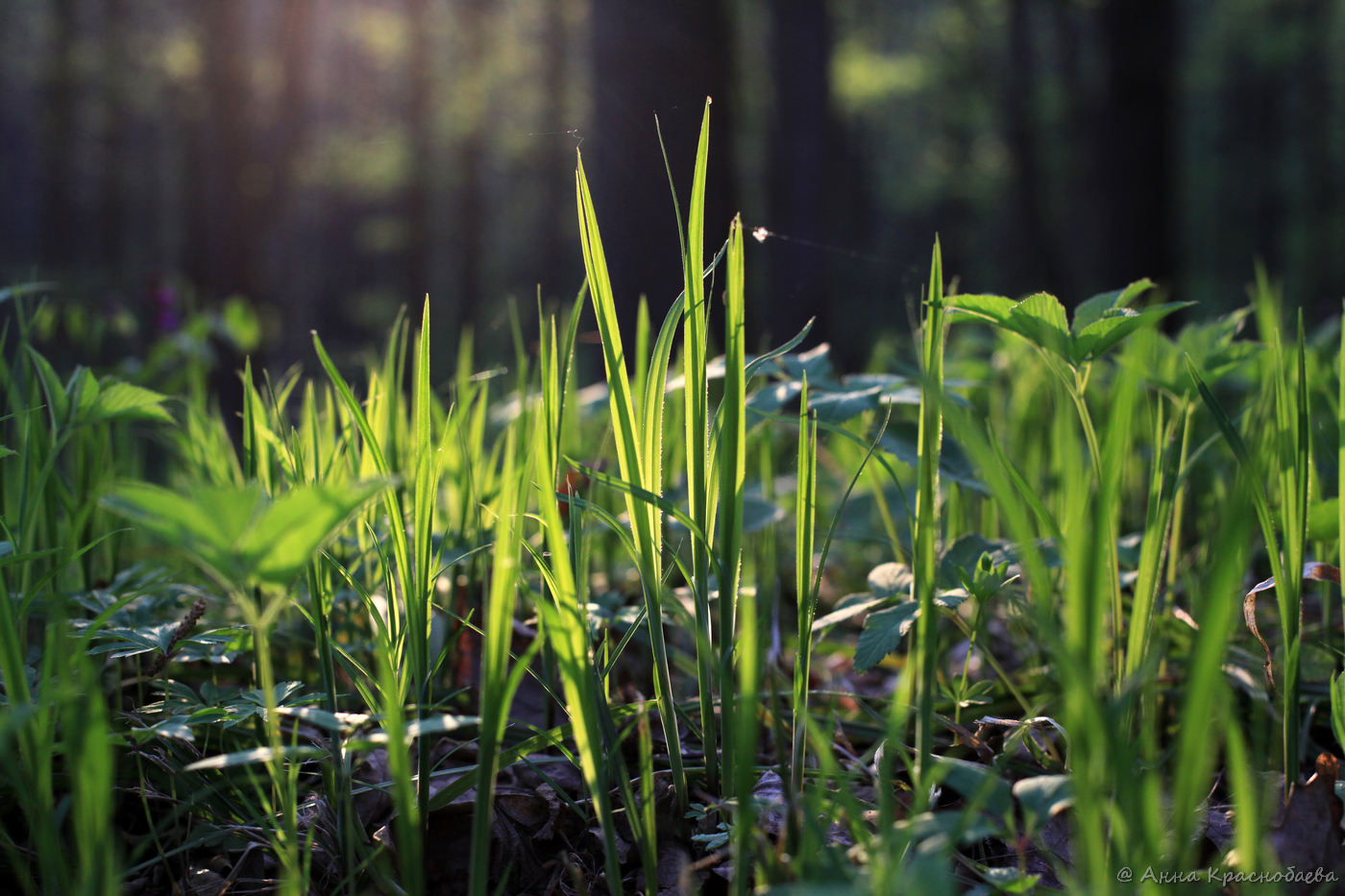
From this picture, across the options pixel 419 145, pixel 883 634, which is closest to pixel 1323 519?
pixel 883 634

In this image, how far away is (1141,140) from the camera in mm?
4082

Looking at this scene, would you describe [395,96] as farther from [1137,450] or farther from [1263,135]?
[1263,135]

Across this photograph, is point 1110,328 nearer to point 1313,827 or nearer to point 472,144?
point 1313,827

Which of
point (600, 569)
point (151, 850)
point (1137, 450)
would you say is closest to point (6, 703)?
point (151, 850)

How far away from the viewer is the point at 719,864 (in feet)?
2.32

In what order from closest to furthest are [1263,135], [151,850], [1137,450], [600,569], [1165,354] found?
[151,850], [1165,354], [600,569], [1137,450], [1263,135]

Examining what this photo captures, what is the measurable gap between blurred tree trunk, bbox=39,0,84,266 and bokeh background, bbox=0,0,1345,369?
1.9 inches

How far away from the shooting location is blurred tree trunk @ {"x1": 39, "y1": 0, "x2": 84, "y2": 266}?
9148 mm

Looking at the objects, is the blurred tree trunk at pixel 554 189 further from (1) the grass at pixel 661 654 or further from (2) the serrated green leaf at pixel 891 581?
(2) the serrated green leaf at pixel 891 581

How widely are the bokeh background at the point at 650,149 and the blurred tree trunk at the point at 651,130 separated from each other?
1 cm

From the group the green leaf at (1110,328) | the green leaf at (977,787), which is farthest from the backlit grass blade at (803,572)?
the green leaf at (1110,328)

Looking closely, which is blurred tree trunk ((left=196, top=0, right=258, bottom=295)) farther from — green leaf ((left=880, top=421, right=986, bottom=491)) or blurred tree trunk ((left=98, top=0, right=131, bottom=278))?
green leaf ((left=880, top=421, right=986, bottom=491))

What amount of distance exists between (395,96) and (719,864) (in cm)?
1732

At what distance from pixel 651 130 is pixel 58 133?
1123cm
